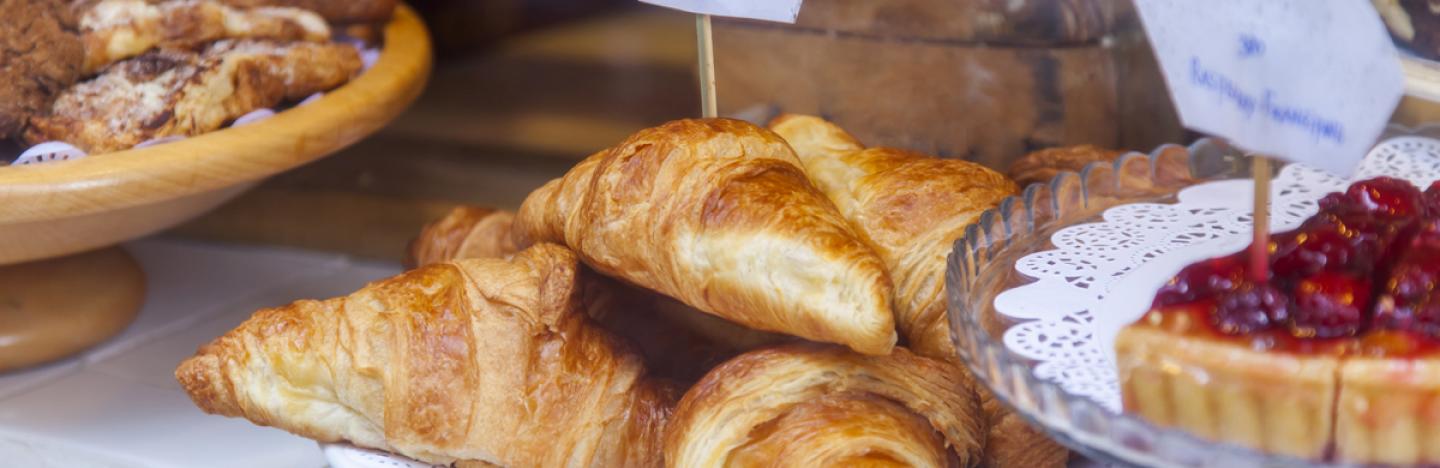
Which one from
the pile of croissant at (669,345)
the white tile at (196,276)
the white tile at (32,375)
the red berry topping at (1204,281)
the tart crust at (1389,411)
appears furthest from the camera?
the white tile at (196,276)

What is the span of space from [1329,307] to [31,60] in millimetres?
1111

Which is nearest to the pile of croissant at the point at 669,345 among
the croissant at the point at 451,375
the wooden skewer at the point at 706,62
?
the croissant at the point at 451,375

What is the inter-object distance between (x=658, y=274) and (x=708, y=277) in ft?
0.18

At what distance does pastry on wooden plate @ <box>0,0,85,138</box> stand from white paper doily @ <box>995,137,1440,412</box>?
903 mm

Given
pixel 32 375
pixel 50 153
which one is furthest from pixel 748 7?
pixel 32 375

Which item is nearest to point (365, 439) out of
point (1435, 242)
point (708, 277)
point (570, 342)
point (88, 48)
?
point (570, 342)

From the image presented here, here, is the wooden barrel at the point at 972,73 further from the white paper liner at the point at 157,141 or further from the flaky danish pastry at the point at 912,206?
the white paper liner at the point at 157,141

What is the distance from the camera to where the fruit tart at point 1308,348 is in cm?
65

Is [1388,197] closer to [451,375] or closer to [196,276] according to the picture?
[451,375]

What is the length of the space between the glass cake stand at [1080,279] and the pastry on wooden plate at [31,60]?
871 mm

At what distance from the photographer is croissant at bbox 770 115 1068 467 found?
0.92 m

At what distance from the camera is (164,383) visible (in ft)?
4.29

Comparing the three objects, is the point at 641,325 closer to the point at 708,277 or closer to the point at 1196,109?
the point at 708,277

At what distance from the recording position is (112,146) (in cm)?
117
